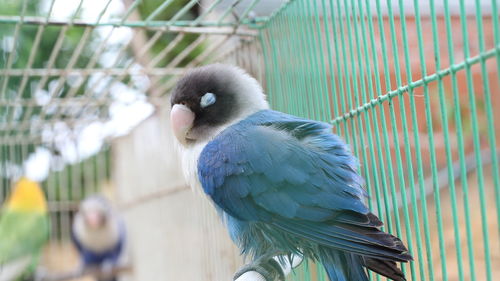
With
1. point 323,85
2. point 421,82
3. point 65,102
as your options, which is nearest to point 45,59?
point 65,102

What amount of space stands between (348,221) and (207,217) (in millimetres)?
1044

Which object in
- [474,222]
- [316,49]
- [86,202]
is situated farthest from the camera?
[86,202]

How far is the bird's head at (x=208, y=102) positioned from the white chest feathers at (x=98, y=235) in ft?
11.7

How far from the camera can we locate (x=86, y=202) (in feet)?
14.9

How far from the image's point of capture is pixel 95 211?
15.2 feet

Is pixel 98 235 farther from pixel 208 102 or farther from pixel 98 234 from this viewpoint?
pixel 208 102

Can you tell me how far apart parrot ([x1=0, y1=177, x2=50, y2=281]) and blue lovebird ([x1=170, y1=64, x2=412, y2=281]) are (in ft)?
8.48

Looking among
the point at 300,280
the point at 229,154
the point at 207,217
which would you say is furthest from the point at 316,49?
the point at 207,217

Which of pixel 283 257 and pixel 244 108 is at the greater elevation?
pixel 244 108

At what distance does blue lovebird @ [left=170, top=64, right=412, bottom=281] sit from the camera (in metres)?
1.09

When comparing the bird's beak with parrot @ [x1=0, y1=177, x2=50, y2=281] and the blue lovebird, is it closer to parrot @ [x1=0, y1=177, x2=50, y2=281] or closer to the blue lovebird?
the blue lovebird

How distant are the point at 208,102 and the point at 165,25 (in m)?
0.50

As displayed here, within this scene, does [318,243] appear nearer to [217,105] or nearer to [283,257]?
[283,257]

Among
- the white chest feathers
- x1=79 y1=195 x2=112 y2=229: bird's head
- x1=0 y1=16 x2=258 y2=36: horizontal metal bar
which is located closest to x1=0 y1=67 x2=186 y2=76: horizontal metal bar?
x1=0 y1=16 x2=258 y2=36: horizontal metal bar
